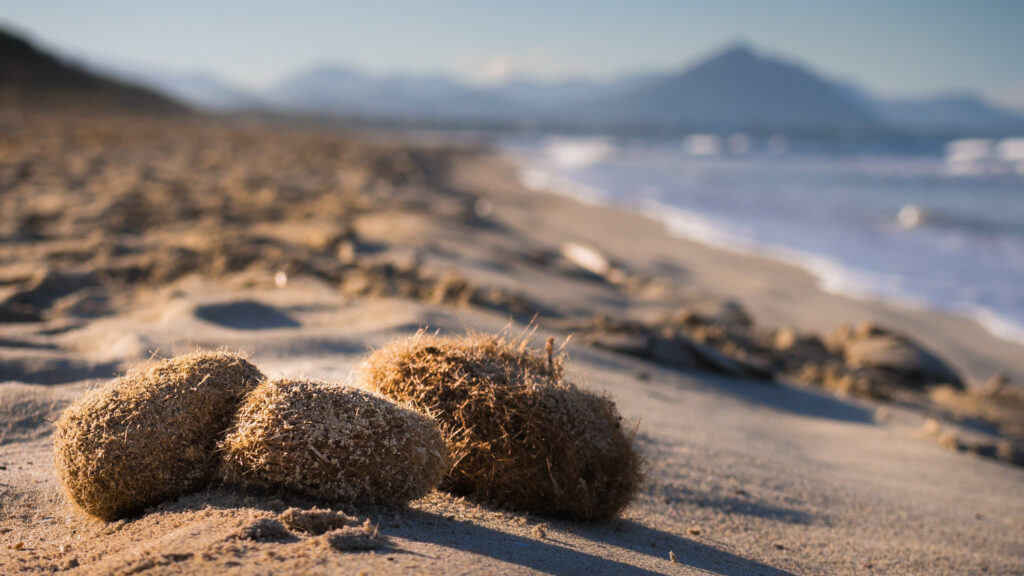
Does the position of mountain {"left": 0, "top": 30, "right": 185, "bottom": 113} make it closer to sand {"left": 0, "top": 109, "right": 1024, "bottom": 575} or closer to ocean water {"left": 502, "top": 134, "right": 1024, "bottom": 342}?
ocean water {"left": 502, "top": 134, "right": 1024, "bottom": 342}

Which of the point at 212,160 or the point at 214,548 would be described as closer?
the point at 214,548

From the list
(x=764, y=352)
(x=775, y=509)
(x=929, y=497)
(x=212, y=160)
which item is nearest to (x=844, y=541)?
(x=775, y=509)

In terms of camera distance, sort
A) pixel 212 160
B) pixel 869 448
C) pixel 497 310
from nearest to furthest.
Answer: pixel 869 448
pixel 497 310
pixel 212 160

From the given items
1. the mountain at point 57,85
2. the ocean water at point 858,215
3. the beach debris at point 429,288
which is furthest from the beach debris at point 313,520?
the mountain at point 57,85

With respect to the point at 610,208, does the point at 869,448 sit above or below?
below

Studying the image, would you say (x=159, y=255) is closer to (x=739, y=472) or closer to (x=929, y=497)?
(x=739, y=472)

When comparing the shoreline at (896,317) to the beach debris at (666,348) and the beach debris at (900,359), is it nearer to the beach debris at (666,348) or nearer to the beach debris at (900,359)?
the beach debris at (900,359)

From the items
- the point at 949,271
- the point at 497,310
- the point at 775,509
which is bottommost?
the point at 775,509
